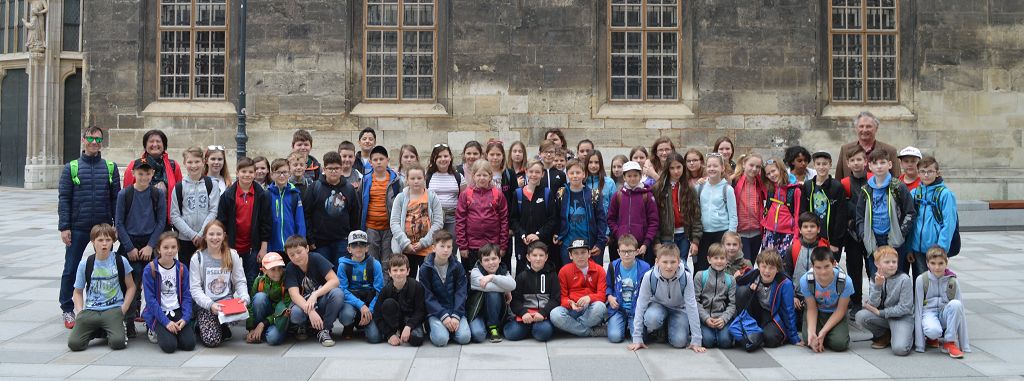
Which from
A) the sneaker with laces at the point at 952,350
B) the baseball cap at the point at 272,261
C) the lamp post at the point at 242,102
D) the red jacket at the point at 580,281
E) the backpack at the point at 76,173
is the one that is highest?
the lamp post at the point at 242,102

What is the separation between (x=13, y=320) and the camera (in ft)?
25.0

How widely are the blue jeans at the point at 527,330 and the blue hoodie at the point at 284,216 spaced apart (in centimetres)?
217

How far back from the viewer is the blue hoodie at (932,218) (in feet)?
23.8

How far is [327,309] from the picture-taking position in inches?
275

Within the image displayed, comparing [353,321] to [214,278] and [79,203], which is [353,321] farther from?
[79,203]

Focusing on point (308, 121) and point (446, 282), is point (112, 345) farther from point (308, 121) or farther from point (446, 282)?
point (308, 121)

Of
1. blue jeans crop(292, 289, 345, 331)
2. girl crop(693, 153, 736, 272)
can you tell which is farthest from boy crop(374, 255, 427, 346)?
girl crop(693, 153, 736, 272)

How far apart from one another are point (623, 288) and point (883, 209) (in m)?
2.44

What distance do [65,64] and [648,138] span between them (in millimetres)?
15334

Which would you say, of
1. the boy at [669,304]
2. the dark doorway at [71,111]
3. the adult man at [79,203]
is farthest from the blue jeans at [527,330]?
the dark doorway at [71,111]

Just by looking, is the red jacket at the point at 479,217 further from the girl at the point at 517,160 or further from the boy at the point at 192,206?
the boy at the point at 192,206

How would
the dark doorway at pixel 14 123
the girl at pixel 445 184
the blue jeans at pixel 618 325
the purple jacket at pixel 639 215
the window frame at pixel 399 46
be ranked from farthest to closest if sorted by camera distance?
the dark doorway at pixel 14 123, the window frame at pixel 399 46, the girl at pixel 445 184, the purple jacket at pixel 639 215, the blue jeans at pixel 618 325

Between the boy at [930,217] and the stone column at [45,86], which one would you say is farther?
the stone column at [45,86]

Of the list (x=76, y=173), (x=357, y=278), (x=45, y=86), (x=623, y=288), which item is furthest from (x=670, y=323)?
(x=45, y=86)
